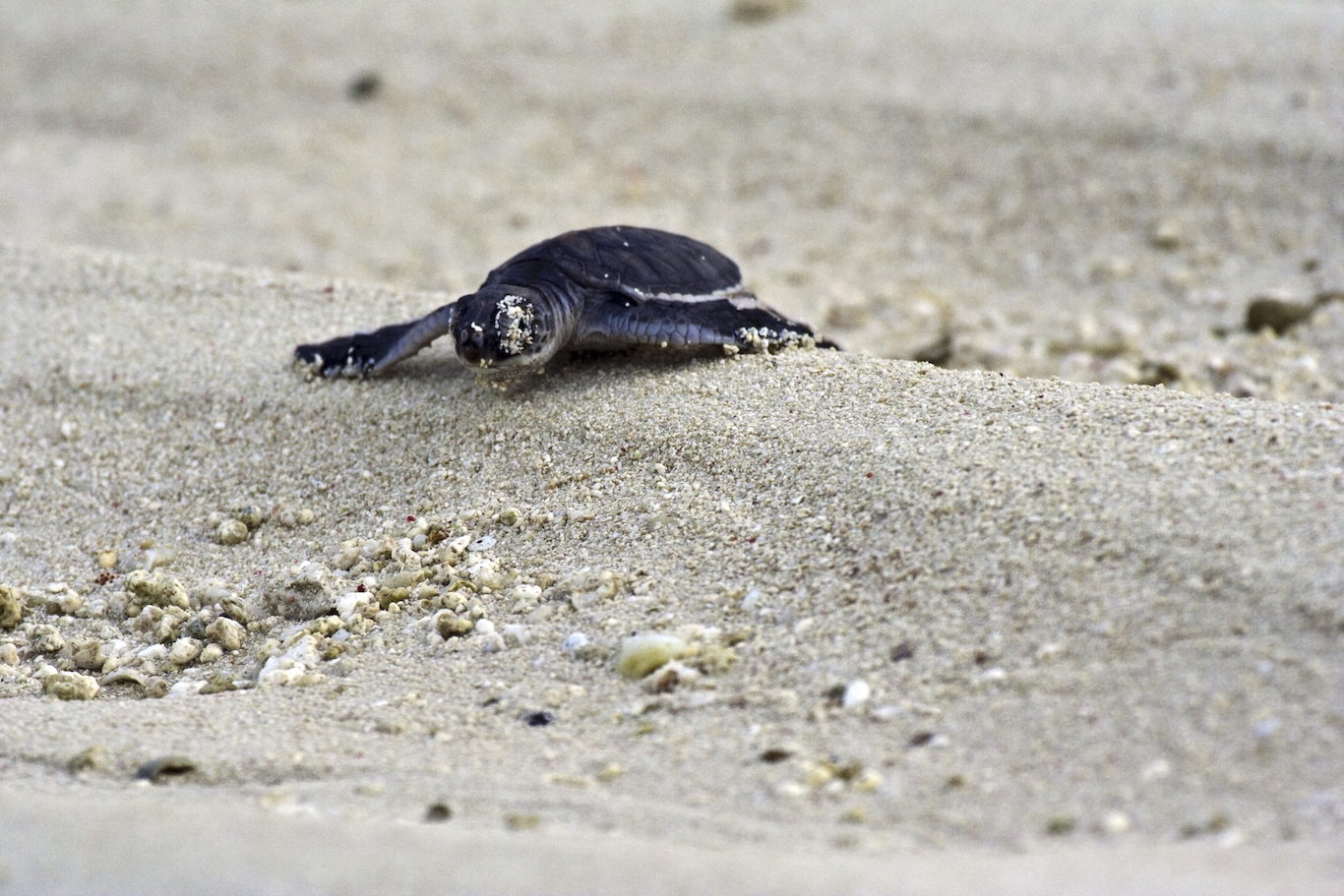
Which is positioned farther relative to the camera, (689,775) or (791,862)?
(689,775)

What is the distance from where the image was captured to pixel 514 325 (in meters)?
3.30

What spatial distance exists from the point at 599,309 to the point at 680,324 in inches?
9.1

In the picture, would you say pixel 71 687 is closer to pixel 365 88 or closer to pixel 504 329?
pixel 504 329

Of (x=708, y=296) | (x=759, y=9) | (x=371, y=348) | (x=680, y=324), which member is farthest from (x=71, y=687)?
(x=759, y=9)

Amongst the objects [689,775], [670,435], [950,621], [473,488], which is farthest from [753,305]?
[689,775]

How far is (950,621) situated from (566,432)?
1359mm

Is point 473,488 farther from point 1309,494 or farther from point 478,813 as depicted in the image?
point 1309,494

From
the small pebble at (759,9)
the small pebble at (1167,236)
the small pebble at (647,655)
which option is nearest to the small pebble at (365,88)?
the small pebble at (759,9)

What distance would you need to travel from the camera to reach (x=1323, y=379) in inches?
183

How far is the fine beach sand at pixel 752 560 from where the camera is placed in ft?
6.52

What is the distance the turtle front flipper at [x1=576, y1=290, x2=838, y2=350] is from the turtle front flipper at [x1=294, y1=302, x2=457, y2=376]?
18.6 inches

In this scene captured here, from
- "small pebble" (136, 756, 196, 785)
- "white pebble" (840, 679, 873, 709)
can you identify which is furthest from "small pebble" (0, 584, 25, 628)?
"white pebble" (840, 679, 873, 709)

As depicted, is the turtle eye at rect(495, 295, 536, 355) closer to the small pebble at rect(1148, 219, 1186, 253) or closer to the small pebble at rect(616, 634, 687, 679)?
the small pebble at rect(616, 634, 687, 679)

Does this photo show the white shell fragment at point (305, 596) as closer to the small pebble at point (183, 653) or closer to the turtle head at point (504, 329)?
the small pebble at point (183, 653)
